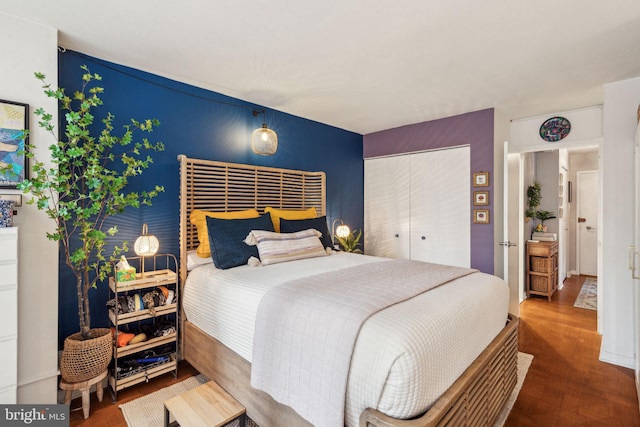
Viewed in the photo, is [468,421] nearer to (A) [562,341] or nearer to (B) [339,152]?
(A) [562,341]

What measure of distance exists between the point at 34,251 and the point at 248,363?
158cm

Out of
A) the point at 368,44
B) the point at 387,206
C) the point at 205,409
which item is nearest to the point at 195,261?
the point at 205,409

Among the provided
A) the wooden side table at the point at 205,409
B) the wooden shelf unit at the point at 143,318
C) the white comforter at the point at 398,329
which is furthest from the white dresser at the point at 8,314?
the white comforter at the point at 398,329

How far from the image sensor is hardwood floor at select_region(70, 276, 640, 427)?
2033 millimetres

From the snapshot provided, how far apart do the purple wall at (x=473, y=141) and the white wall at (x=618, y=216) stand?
1005mm

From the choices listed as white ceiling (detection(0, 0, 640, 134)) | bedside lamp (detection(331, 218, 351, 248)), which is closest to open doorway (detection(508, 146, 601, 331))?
white ceiling (detection(0, 0, 640, 134))

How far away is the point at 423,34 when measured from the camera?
213cm

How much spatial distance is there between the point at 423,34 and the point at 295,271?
1910 millimetres

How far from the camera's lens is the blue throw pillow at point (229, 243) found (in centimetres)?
254

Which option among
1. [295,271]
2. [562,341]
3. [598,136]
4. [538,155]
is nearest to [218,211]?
[295,271]

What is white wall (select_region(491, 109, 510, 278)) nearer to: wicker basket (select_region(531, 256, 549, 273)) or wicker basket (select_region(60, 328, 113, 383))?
wicker basket (select_region(531, 256, 549, 273))

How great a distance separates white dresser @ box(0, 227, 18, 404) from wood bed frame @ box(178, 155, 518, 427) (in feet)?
3.42

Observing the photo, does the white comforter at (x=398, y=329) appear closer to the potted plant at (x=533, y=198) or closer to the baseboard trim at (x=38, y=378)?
the baseboard trim at (x=38, y=378)

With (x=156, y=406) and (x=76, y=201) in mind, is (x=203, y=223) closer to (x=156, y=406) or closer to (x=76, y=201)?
(x=76, y=201)
